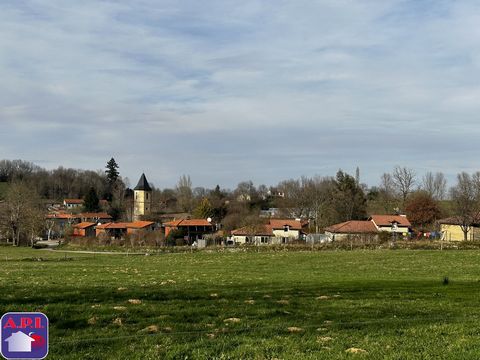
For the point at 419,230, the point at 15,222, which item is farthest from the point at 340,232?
the point at 15,222

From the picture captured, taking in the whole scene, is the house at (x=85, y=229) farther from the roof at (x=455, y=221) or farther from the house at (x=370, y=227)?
the roof at (x=455, y=221)

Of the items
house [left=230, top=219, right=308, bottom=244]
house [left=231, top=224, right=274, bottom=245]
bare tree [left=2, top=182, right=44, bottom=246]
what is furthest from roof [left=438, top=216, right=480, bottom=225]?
bare tree [left=2, top=182, right=44, bottom=246]

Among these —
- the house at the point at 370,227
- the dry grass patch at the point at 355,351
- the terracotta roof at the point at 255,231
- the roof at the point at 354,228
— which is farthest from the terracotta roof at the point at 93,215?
the dry grass patch at the point at 355,351

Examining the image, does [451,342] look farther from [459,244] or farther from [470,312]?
[459,244]

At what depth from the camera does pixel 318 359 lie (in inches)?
356

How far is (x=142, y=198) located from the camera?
161250mm

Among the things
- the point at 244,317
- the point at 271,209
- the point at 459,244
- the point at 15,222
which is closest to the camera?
the point at 244,317

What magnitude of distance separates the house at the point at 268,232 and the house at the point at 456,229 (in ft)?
88.4

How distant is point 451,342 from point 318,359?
3.30 metres

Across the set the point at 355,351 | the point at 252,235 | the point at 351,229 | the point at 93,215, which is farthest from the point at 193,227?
the point at 355,351

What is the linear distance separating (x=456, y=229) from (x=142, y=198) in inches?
3800

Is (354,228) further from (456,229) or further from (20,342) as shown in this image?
(20,342)

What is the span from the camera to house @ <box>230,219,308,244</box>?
98.2 m

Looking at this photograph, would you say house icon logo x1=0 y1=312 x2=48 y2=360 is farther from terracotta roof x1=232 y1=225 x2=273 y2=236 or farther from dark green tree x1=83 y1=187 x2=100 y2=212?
dark green tree x1=83 y1=187 x2=100 y2=212
